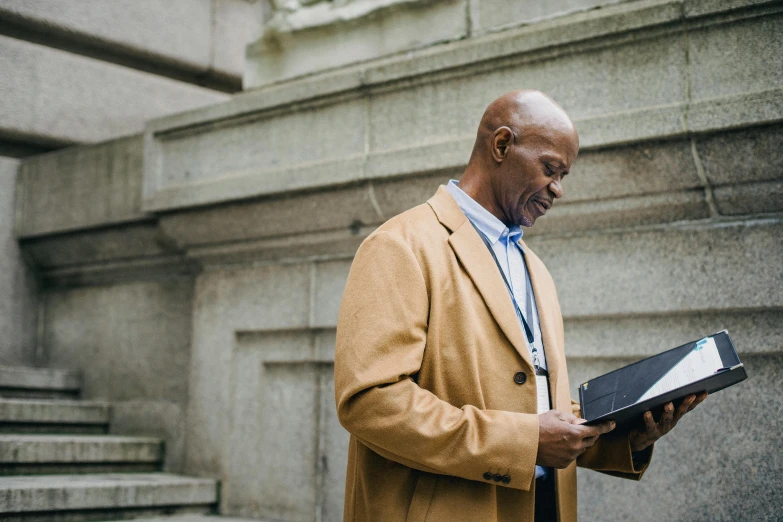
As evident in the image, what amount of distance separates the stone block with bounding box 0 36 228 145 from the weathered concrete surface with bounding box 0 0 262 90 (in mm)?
158

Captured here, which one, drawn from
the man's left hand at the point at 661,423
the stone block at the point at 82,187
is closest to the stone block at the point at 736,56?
the man's left hand at the point at 661,423

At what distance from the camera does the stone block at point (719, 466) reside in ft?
11.4

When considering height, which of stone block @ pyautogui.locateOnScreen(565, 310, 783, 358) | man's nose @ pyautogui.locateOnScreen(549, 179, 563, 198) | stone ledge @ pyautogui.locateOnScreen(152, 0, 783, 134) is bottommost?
stone block @ pyautogui.locateOnScreen(565, 310, 783, 358)

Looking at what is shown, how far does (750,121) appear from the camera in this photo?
3.45m

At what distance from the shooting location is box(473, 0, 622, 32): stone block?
171 inches

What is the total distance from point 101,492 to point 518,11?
134 inches

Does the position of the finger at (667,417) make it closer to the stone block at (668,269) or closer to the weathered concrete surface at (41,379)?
the stone block at (668,269)

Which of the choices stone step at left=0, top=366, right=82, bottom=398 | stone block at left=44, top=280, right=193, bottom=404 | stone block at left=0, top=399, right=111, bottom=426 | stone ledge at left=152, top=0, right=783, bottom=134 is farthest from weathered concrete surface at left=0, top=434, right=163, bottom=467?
stone ledge at left=152, top=0, right=783, bottom=134

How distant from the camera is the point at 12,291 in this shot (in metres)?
6.62

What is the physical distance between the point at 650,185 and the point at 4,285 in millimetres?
4999

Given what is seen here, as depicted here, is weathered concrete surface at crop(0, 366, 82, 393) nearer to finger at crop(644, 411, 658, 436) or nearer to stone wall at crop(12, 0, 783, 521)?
stone wall at crop(12, 0, 783, 521)

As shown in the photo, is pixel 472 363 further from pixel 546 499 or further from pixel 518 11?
pixel 518 11

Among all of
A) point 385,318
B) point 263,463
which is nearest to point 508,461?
point 385,318

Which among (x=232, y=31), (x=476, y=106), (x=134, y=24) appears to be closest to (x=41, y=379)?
(x=134, y=24)
